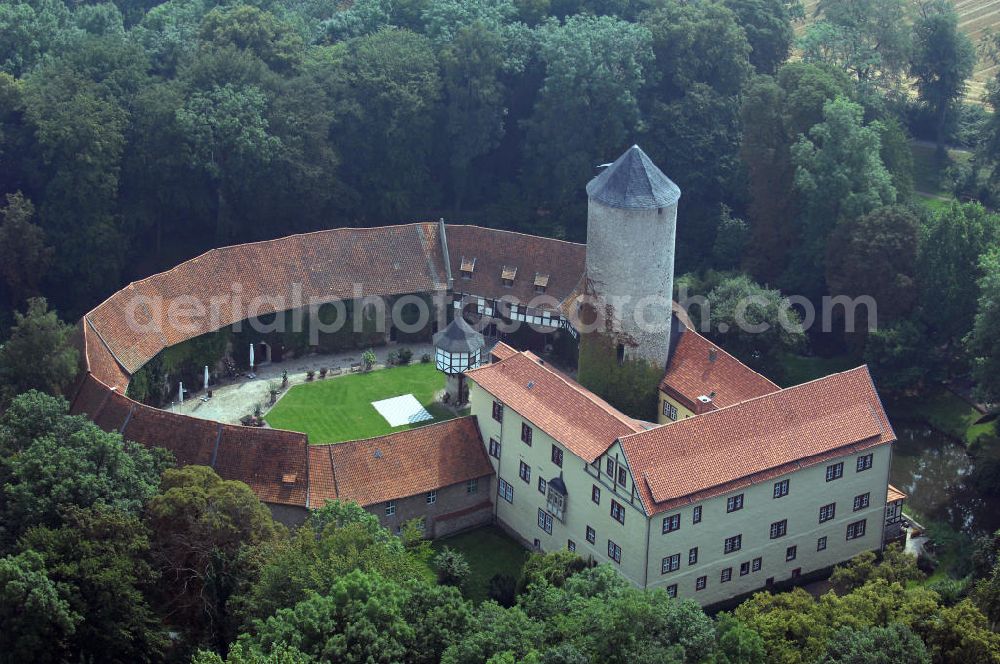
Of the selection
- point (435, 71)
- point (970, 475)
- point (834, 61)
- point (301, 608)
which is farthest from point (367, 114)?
point (301, 608)

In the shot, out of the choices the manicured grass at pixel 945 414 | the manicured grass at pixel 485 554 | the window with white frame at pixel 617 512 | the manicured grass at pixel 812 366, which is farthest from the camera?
the manicured grass at pixel 812 366

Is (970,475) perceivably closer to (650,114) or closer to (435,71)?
(650,114)

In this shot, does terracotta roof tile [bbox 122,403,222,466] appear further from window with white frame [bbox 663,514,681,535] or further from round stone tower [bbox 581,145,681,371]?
window with white frame [bbox 663,514,681,535]

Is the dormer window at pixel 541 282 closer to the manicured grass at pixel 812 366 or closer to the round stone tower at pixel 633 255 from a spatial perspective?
the round stone tower at pixel 633 255

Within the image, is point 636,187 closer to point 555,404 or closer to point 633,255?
point 633,255

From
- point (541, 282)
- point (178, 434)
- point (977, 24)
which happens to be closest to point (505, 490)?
point (178, 434)

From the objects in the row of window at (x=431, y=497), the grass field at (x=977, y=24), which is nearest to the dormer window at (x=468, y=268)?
the row of window at (x=431, y=497)
